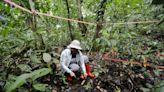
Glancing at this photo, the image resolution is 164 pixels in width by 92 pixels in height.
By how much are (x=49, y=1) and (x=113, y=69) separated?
1.82 metres

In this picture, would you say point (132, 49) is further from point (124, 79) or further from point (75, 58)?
point (75, 58)

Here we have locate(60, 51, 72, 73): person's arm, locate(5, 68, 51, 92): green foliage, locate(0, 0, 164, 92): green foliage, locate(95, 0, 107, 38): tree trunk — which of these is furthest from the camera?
locate(95, 0, 107, 38): tree trunk

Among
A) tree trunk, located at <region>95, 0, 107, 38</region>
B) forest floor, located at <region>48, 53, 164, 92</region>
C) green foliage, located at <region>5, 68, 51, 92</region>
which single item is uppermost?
tree trunk, located at <region>95, 0, 107, 38</region>

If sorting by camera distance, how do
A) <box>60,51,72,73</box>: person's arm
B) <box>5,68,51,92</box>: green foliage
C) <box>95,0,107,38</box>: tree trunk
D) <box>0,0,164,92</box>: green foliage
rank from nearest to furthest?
1. <box>5,68,51,92</box>: green foliage
2. <box>0,0,164,92</box>: green foliage
3. <box>60,51,72,73</box>: person's arm
4. <box>95,0,107,38</box>: tree trunk

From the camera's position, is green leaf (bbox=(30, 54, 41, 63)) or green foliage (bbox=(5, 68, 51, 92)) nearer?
green foliage (bbox=(5, 68, 51, 92))

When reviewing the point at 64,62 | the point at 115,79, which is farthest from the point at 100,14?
the point at 64,62

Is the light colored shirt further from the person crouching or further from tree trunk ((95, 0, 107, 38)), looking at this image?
tree trunk ((95, 0, 107, 38))

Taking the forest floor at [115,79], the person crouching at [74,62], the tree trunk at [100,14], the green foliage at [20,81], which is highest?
the tree trunk at [100,14]

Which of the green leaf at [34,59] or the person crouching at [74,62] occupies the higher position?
the green leaf at [34,59]

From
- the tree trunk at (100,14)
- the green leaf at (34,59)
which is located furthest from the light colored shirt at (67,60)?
the tree trunk at (100,14)

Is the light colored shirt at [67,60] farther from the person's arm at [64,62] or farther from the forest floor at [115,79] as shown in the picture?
the forest floor at [115,79]

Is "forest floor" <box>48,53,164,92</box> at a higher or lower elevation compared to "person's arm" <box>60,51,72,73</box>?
lower

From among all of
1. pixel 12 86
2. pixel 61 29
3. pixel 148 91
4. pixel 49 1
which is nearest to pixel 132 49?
pixel 148 91

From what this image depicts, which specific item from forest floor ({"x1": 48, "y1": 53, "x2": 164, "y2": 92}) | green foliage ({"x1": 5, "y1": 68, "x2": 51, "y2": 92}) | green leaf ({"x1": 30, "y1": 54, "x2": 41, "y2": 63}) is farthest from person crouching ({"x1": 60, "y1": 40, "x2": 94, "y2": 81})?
green foliage ({"x1": 5, "y1": 68, "x2": 51, "y2": 92})
